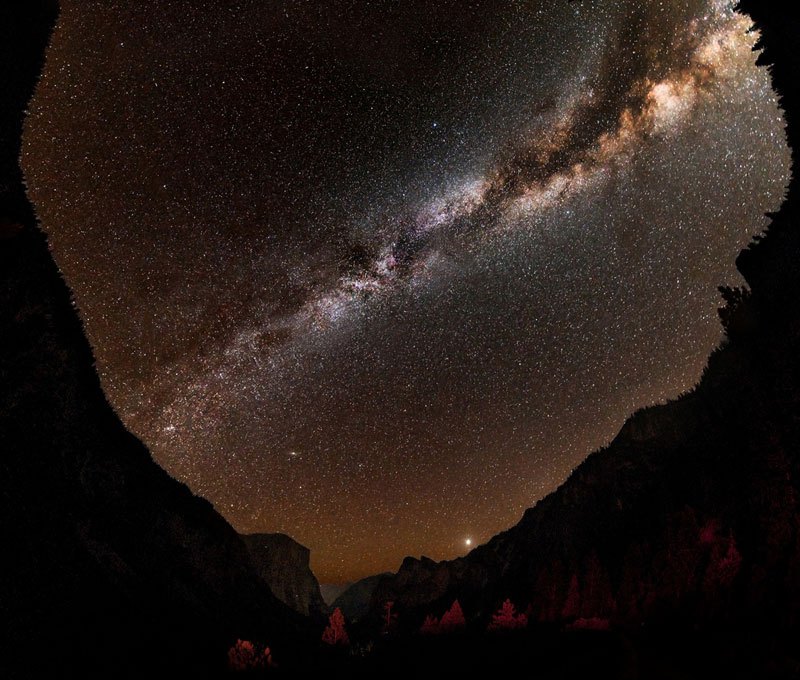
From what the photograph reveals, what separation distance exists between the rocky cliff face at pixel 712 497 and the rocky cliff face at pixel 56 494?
649 inches

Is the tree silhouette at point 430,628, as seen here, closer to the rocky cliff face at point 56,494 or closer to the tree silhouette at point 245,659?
the tree silhouette at point 245,659

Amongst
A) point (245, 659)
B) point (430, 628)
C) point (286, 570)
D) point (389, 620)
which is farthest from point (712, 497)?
point (286, 570)

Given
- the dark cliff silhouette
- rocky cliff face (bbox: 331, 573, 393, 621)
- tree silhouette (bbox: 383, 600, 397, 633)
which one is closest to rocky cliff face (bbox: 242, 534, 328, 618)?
tree silhouette (bbox: 383, 600, 397, 633)

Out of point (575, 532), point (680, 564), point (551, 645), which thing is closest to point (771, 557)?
point (680, 564)

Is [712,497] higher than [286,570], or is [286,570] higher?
[286,570]

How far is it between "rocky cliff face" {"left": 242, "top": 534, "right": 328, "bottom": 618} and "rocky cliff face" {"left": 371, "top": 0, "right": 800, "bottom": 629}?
139ft

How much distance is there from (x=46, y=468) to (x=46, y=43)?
36.7 ft

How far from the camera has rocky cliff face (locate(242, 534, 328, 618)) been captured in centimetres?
6756

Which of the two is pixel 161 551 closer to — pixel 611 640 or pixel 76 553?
pixel 76 553

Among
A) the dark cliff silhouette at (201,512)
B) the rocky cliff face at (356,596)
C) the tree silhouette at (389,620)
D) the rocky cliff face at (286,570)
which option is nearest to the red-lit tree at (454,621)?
the dark cliff silhouette at (201,512)

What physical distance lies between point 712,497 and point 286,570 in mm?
69349

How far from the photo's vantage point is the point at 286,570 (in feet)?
237

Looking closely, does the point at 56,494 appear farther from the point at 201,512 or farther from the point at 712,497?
the point at 712,497

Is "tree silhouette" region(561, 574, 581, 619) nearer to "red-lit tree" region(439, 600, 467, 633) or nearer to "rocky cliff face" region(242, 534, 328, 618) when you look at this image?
"red-lit tree" region(439, 600, 467, 633)
